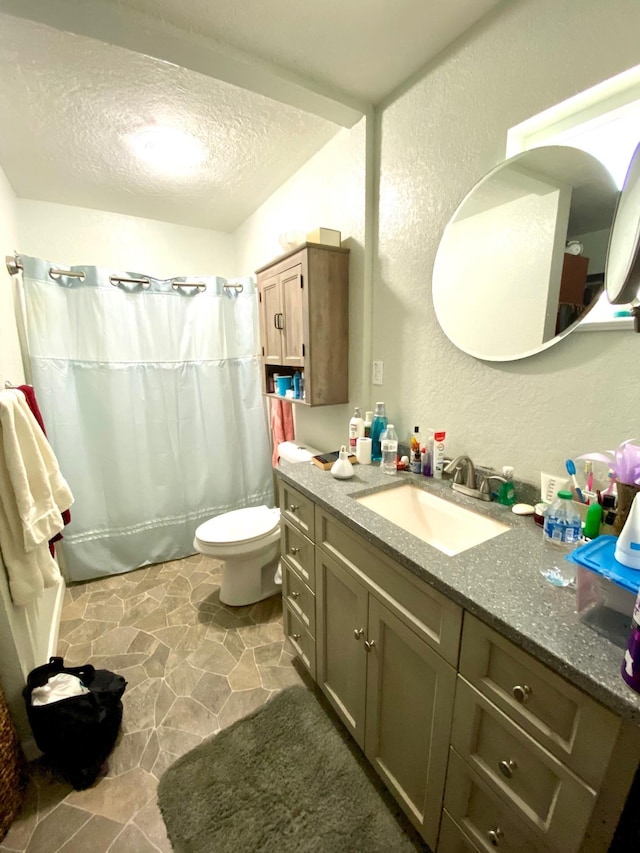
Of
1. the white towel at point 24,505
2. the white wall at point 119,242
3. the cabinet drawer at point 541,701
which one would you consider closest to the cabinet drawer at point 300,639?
the cabinet drawer at point 541,701

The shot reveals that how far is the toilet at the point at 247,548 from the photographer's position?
Answer: 72.5 inches

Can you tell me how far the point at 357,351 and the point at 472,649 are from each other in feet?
4.32

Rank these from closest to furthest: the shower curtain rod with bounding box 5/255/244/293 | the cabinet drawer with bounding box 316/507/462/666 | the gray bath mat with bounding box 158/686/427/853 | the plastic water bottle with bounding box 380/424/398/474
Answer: the cabinet drawer with bounding box 316/507/462/666, the gray bath mat with bounding box 158/686/427/853, the plastic water bottle with bounding box 380/424/398/474, the shower curtain rod with bounding box 5/255/244/293

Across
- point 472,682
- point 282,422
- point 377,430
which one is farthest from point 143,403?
point 472,682

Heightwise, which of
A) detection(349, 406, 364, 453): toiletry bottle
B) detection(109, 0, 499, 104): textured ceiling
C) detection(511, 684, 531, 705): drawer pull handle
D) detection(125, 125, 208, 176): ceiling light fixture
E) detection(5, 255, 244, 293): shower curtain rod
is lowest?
detection(511, 684, 531, 705): drawer pull handle

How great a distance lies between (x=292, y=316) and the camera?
1.76 meters

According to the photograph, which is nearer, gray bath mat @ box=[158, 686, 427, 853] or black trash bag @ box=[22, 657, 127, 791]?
gray bath mat @ box=[158, 686, 427, 853]

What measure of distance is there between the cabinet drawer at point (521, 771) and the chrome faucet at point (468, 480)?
60 centimetres

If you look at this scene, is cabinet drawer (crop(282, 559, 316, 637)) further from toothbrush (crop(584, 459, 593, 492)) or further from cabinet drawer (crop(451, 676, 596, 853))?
toothbrush (crop(584, 459, 593, 492))

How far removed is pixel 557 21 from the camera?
3.06 feet

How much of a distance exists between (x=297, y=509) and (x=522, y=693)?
2.93 ft

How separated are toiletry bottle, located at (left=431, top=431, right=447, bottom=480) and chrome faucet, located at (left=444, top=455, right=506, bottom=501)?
0.17 feet

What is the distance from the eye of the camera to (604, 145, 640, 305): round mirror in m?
0.70

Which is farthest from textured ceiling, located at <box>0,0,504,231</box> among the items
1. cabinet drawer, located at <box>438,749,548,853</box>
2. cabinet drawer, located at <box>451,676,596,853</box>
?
cabinet drawer, located at <box>438,749,548,853</box>
